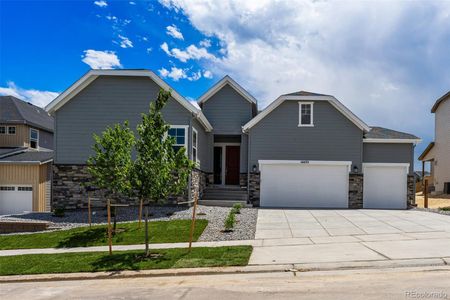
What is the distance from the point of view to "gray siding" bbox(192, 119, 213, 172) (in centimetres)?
2056

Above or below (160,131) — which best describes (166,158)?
below

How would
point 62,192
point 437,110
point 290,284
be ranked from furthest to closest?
1. point 437,110
2. point 62,192
3. point 290,284

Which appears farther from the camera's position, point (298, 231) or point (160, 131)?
point (298, 231)

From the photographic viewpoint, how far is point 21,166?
24.2 meters

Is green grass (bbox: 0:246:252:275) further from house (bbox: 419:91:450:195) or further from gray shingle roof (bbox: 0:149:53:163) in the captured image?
house (bbox: 419:91:450:195)

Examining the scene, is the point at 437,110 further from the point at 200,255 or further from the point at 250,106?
the point at 200,255

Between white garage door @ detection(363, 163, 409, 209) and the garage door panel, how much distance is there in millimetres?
1320

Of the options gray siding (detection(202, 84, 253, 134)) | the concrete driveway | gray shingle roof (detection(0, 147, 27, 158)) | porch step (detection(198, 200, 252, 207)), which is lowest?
porch step (detection(198, 200, 252, 207))

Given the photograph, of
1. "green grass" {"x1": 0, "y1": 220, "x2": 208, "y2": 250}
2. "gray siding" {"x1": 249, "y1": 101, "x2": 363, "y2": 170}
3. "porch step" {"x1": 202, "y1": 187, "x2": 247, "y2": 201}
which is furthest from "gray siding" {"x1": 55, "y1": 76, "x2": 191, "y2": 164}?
"gray siding" {"x1": 249, "y1": 101, "x2": 363, "y2": 170}

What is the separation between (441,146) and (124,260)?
30883 mm

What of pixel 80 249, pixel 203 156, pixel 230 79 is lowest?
pixel 80 249

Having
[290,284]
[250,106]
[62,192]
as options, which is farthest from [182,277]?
[250,106]

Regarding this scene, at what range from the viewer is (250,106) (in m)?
23.0

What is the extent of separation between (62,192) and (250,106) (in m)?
11.4
